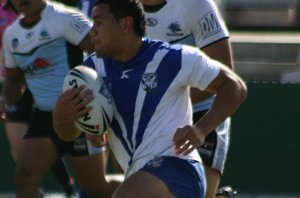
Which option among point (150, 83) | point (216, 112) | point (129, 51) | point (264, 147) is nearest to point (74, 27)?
point (129, 51)

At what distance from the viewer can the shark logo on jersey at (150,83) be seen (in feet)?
20.2

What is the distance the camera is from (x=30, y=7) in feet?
27.0

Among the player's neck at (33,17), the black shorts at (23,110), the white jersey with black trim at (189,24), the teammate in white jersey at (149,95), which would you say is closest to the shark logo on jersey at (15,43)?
the player's neck at (33,17)

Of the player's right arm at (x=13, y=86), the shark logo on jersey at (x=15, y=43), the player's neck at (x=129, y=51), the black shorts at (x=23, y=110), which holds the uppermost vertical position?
the player's neck at (x=129, y=51)

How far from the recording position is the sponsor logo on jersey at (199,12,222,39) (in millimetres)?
7090

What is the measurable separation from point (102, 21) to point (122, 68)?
29 centimetres

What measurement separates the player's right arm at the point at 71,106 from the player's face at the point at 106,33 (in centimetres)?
23

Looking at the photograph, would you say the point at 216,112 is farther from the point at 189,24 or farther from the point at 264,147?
the point at 264,147

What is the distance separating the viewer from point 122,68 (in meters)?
6.24

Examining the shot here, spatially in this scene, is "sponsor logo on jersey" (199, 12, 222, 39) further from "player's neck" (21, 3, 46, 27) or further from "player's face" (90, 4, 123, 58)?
"player's neck" (21, 3, 46, 27)

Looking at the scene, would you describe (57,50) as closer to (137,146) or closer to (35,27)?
(35,27)

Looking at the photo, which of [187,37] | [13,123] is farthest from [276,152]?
[187,37]

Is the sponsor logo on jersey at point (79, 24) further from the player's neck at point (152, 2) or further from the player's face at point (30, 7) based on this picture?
the player's neck at point (152, 2)

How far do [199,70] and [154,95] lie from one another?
0.91 ft
